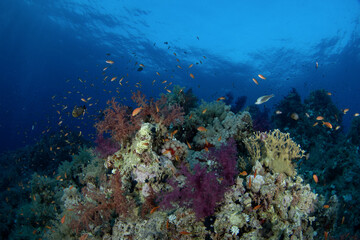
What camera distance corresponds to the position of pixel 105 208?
4.06 metres

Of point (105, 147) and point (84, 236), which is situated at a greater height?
point (105, 147)

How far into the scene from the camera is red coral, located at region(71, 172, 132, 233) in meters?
3.82

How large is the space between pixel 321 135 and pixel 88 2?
36.6m

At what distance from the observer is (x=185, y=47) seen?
127 feet

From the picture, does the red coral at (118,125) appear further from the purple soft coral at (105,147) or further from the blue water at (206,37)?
the blue water at (206,37)

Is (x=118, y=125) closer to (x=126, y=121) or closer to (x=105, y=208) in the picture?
(x=126, y=121)

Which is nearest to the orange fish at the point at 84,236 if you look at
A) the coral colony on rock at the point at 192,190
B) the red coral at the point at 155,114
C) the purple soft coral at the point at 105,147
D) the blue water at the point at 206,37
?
the coral colony on rock at the point at 192,190

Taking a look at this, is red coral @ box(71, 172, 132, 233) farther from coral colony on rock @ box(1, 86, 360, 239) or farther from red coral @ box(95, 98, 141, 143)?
red coral @ box(95, 98, 141, 143)

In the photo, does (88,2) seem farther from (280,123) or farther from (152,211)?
(152,211)

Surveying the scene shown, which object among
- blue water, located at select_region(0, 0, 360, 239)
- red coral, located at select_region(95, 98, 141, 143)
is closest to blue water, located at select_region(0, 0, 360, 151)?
blue water, located at select_region(0, 0, 360, 239)

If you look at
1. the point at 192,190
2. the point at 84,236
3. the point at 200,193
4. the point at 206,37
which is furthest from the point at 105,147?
the point at 206,37

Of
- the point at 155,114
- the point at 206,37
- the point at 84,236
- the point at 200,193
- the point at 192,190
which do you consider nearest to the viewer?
the point at 200,193

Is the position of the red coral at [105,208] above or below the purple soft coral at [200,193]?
below

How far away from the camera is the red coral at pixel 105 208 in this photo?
3.82 meters
